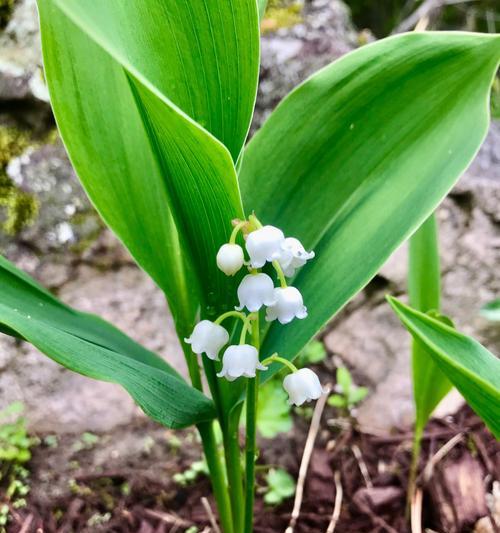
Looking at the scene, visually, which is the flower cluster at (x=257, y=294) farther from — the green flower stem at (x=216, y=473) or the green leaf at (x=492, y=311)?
the green leaf at (x=492, y=311)

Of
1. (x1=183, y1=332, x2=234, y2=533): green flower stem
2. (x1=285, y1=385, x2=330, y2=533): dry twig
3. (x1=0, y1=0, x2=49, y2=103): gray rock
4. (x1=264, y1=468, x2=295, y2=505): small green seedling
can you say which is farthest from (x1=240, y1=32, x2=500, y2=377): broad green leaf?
(x1=0, y1=0, x2=49, y2=103): gray rock

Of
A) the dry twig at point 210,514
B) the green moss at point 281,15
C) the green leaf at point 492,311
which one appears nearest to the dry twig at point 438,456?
the green leaf at point 492,311

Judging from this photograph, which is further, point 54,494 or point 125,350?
point 54,494

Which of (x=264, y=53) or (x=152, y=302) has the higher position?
(x=264, y=53)

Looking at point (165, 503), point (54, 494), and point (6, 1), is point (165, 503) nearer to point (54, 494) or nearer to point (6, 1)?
point (54, 494)

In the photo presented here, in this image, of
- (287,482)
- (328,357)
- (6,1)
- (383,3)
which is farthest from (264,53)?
(383,3)

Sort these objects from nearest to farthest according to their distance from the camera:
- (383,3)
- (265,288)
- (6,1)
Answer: (265,288)
(6,1)
(383,3)
